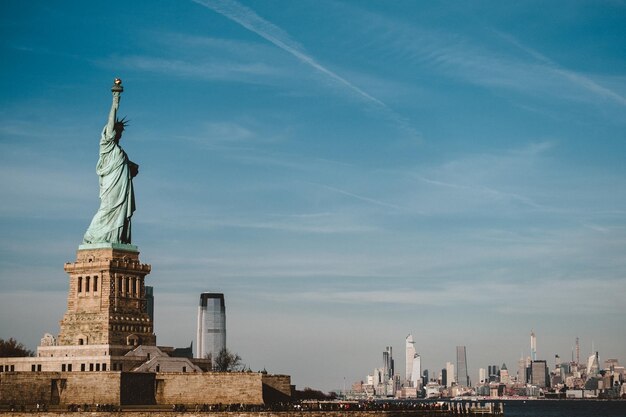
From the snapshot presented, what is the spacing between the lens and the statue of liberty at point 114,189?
121 metres

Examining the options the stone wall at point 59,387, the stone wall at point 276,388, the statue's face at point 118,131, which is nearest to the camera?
the stone wall at point 59,387

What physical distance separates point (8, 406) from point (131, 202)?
2786cm

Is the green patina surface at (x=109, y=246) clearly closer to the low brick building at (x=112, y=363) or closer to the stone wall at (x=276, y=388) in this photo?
the low brick building at (x=112, y=363)

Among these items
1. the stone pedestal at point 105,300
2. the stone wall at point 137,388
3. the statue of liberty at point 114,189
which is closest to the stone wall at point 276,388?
the stone wall at point 137,388

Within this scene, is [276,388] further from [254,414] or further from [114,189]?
[114,189]

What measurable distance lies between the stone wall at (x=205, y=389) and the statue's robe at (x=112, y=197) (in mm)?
18319

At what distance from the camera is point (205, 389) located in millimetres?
110188

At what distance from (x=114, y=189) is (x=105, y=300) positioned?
12.2 m

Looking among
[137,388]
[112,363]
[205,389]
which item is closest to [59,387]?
[137,388]

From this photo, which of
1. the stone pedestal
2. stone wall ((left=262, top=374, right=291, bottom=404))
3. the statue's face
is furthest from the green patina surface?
stone wall ((left=262, top=374, right=291, bottom=404))

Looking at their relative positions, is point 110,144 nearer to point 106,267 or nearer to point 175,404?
point 106,267

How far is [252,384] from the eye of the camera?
112m

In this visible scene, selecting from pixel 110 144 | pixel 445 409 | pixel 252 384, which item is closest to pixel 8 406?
pixel 252 384

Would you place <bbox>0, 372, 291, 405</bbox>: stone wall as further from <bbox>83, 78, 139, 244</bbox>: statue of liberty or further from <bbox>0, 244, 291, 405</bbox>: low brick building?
<bbox>83, 78, 139, 244</bbox>: statue of liberty
